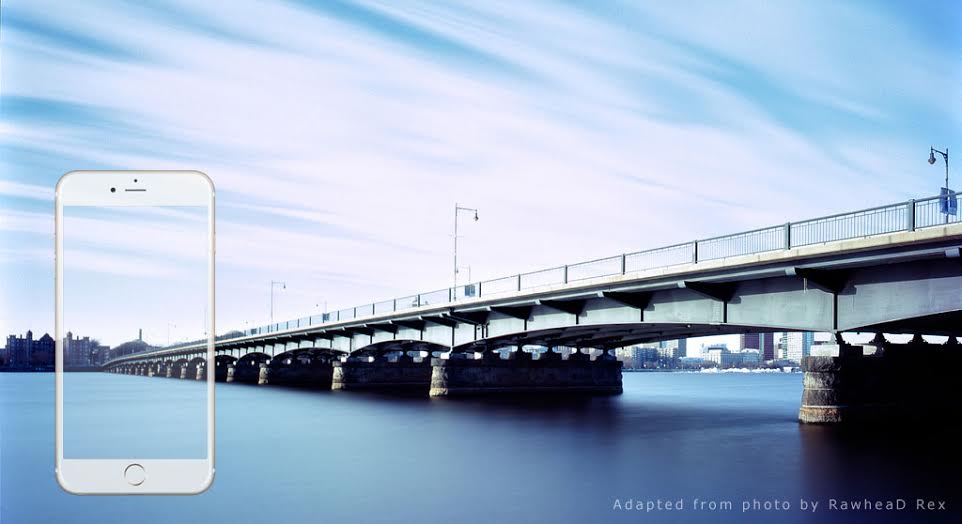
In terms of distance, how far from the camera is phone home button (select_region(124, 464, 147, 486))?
316 inches

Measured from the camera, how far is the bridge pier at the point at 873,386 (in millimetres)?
32094

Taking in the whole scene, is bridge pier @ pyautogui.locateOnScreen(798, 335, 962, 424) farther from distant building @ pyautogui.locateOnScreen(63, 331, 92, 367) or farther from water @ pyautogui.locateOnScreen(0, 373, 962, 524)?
distant building @ pyautogui.locateOnScreen(63, 331, 92, 367)

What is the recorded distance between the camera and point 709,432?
3822cm

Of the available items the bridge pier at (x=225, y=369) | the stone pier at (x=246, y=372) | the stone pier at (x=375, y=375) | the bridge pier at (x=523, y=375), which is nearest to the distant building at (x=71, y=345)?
the bridge pier at (x=523, y=375)

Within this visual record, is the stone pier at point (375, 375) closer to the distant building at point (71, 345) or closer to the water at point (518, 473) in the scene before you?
the water at point (518, 473)

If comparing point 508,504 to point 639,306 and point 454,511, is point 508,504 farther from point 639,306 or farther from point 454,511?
point 639,306

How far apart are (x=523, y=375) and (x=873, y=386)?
39520mm

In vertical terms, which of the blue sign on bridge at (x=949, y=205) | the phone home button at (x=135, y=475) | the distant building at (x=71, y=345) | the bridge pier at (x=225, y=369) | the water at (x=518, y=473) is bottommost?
the bridge pier at (x=225, y=369)

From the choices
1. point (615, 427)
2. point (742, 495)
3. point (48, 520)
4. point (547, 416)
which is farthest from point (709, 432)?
point (48, 520)

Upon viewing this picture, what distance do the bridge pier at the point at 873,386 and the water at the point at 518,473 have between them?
103 centimetres

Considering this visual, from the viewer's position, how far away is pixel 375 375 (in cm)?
8531

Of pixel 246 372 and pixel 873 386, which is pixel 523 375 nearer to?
pixel 873 386

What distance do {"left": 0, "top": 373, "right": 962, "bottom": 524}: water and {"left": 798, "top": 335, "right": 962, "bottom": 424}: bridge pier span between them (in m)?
1.03

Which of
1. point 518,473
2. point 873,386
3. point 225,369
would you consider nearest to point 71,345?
point 518,473
